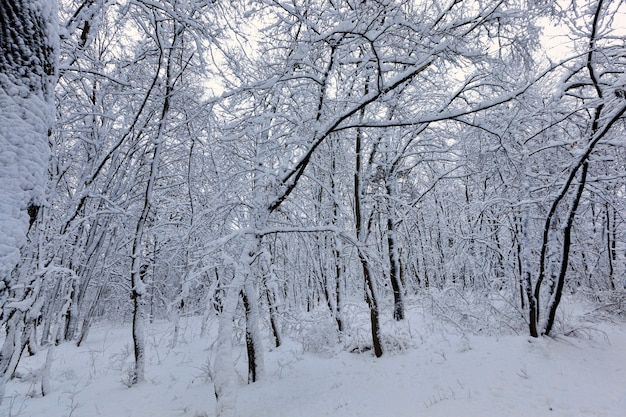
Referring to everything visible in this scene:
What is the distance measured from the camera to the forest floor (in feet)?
14.9

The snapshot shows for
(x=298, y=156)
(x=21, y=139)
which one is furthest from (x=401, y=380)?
(x=21, y=139)

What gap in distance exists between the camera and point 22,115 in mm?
1583

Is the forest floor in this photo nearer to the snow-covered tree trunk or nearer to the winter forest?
the winter forest

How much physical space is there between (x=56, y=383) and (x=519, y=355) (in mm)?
10451

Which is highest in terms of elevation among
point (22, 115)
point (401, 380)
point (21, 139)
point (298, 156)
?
point (298, 156)

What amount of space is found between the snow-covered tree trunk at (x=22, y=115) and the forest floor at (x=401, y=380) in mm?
4905

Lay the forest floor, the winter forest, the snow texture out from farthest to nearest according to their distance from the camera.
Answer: the forest floor, the winter forest, the snow texture

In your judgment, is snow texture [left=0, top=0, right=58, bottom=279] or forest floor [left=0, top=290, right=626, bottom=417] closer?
snow texture [left=0, top=0, right=58, bottom=279]

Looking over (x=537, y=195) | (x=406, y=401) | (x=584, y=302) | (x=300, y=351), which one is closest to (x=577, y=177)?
(x=537, y=195)

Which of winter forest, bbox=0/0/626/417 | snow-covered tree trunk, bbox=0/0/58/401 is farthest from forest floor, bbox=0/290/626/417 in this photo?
snow-covered tree trunk, bbox=0/0/58/401

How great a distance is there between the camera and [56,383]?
7598mm

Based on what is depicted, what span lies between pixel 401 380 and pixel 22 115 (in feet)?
20.9

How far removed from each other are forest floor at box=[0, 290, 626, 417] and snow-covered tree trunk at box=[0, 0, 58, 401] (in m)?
4.90

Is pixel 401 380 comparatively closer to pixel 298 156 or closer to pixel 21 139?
pixel 298 156
